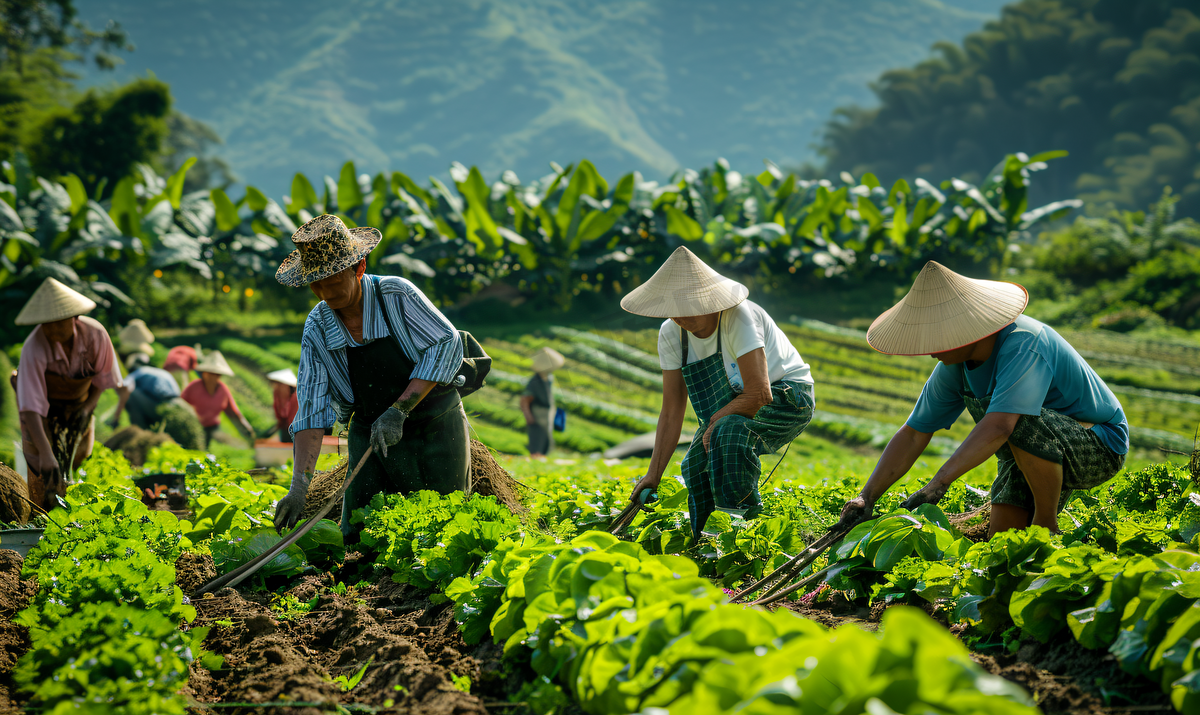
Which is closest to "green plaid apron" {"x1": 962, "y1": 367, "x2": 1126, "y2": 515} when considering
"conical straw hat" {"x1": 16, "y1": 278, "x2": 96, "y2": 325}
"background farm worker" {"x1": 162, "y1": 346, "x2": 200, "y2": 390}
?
"conical straw hat" {"x1": 16, "y1": 278, "x2": 96, "y2": 325}

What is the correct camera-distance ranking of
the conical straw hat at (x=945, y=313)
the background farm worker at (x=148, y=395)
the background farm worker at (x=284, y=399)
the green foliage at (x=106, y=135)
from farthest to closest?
1. the green foliage at (x=106, y=135)
2. the background farm worker at (x=148, y=395)
3. the background farm worker at (x=284, y=399)
4. the conical straw hat at (x=945, y=313)

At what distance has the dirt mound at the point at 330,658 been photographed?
7.09ft

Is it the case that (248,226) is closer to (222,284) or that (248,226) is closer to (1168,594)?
(222,284)

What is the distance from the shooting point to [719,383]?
3.85 metres

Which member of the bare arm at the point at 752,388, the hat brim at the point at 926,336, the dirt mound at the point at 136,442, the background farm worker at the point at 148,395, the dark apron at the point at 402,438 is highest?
the hat brim at the point at 926,336

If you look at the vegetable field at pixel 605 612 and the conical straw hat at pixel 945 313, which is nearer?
the vegetable field at pixel 605 612

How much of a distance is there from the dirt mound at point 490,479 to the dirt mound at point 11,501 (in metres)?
2.32

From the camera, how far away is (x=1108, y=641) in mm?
2029

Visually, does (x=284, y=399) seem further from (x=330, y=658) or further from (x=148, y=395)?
(x=330, y=658)

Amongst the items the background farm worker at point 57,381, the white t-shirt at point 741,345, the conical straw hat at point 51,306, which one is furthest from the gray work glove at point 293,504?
the conical straw hat at point 51,306

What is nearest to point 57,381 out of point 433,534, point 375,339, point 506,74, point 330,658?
point 375,339

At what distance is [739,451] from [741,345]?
455 millimetres

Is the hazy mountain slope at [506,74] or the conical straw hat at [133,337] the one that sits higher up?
the hazy mountain slope at [506,74]

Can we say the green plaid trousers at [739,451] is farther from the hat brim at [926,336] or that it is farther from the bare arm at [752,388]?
the hat brim at [926,336]
